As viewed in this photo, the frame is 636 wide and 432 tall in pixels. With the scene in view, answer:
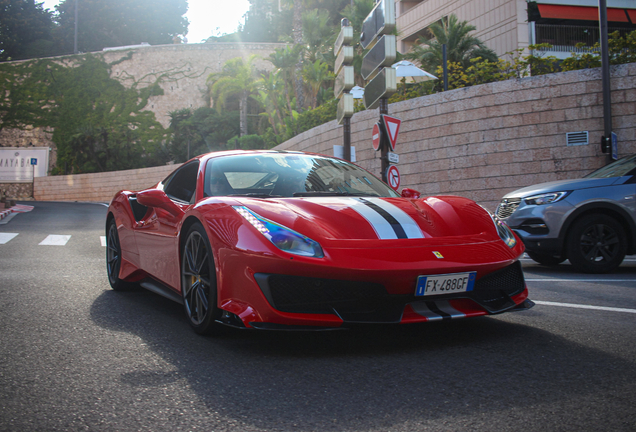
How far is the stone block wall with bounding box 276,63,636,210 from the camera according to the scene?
1213 cm

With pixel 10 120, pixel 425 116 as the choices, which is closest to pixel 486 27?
pixel 425 116

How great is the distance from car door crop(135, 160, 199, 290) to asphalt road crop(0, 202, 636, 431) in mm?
330

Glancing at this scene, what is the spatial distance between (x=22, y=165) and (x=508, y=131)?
45488 millimetres

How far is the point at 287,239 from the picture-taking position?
9.75 feet

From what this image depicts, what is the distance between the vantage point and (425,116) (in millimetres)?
14438

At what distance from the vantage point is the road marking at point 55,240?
10.2 m

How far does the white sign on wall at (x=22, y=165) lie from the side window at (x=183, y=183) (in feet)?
160

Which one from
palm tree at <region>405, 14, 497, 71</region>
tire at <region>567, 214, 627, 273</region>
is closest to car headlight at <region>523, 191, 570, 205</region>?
tire at <region>567, 214, 627, 273</region>

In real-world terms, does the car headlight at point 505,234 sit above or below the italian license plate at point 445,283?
above

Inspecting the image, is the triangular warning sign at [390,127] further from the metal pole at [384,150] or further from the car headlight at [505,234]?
the car headlight at [505,234]

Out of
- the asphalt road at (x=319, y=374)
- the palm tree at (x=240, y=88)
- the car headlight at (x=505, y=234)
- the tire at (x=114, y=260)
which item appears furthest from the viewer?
the palm tree at (x=240, y=88)

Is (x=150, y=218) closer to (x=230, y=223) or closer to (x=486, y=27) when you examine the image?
(x=230, y=223)

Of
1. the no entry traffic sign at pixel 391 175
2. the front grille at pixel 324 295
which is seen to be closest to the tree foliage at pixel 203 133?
the no entry traffic sign at pixel 391 175

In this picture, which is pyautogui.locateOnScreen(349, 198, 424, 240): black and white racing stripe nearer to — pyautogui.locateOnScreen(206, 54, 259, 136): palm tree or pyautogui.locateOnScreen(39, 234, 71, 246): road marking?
pyautogui.locateOnScreen(39, 234, 71, 246): road marking
